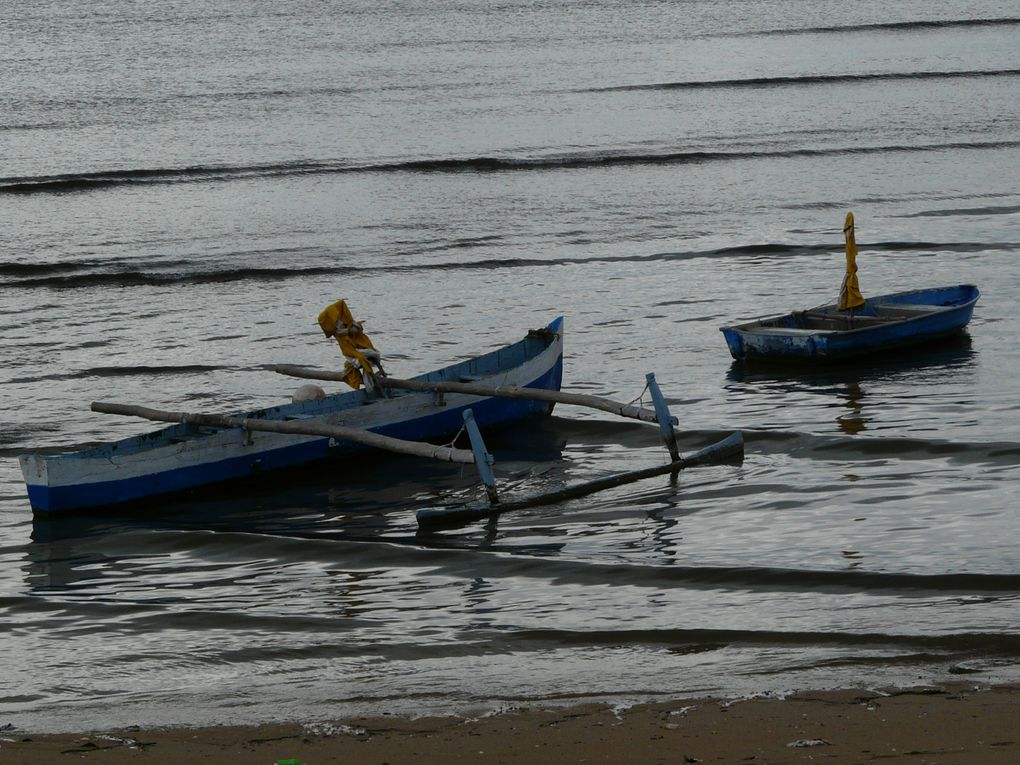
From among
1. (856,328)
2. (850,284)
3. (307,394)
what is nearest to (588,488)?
(307,394)

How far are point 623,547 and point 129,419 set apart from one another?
8.57 metres

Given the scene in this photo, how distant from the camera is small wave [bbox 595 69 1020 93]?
167 ft

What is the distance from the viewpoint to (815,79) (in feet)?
170

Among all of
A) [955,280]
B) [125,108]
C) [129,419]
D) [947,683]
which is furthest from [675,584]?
[125,108]

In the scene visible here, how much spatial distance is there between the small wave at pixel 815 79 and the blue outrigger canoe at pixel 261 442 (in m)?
33.7

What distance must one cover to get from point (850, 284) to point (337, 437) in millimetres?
7897

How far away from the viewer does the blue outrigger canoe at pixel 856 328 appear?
65.0 ft

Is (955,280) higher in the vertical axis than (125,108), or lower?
lower

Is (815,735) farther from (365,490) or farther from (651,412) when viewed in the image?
(365,490)

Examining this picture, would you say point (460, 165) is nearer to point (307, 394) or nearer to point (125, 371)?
point (125, 371)

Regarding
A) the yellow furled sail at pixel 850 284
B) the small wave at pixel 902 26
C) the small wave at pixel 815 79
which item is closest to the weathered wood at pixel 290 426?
the yellow furled sail at pixel 850 284

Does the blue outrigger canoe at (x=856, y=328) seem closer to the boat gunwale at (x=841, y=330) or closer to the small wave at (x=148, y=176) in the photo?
the boat gunwale at (x=841, y=330)

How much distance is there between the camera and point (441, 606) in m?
12.2

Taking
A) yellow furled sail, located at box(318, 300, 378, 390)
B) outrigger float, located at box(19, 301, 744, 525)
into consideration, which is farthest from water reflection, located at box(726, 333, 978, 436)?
yellow furled sail, located at box(318, 300, 378, 390)
